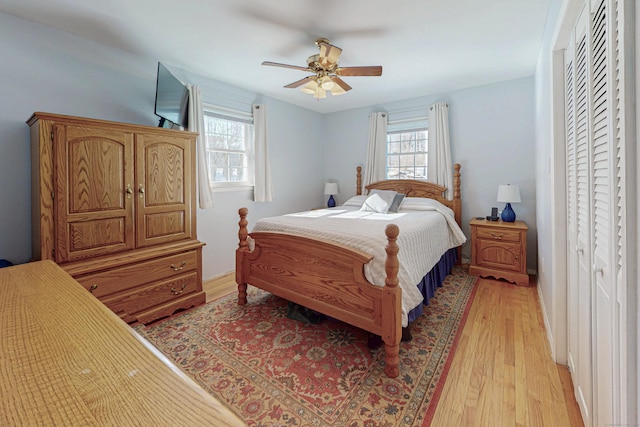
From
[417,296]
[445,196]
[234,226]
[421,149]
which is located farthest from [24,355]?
[421,149]

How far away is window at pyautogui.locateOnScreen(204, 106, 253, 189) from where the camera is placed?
356cm

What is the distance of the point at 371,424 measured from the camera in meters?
1.44

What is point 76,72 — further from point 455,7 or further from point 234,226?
point 455,7

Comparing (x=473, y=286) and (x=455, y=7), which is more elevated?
(x=455, y=7)

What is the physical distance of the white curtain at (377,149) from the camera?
4492mm

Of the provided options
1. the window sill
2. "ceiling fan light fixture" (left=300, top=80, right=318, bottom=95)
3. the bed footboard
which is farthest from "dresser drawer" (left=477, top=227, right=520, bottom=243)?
the window sill

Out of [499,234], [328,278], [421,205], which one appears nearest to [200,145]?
[328,278]

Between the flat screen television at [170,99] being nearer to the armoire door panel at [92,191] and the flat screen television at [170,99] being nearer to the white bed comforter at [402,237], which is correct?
the armoire door panel at [92,191]

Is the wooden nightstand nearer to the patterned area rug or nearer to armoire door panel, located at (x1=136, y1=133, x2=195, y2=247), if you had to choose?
the patterned area rug

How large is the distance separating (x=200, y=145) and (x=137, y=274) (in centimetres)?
156

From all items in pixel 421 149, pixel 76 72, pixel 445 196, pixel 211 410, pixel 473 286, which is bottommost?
pixel 473 286

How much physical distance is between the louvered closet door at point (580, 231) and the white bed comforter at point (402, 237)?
866 millimetres

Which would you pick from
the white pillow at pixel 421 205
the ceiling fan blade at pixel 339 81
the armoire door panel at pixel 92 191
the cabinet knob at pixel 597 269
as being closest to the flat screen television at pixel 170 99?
the armoire door panel at pixel 92 191

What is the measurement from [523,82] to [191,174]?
13.1 ft
